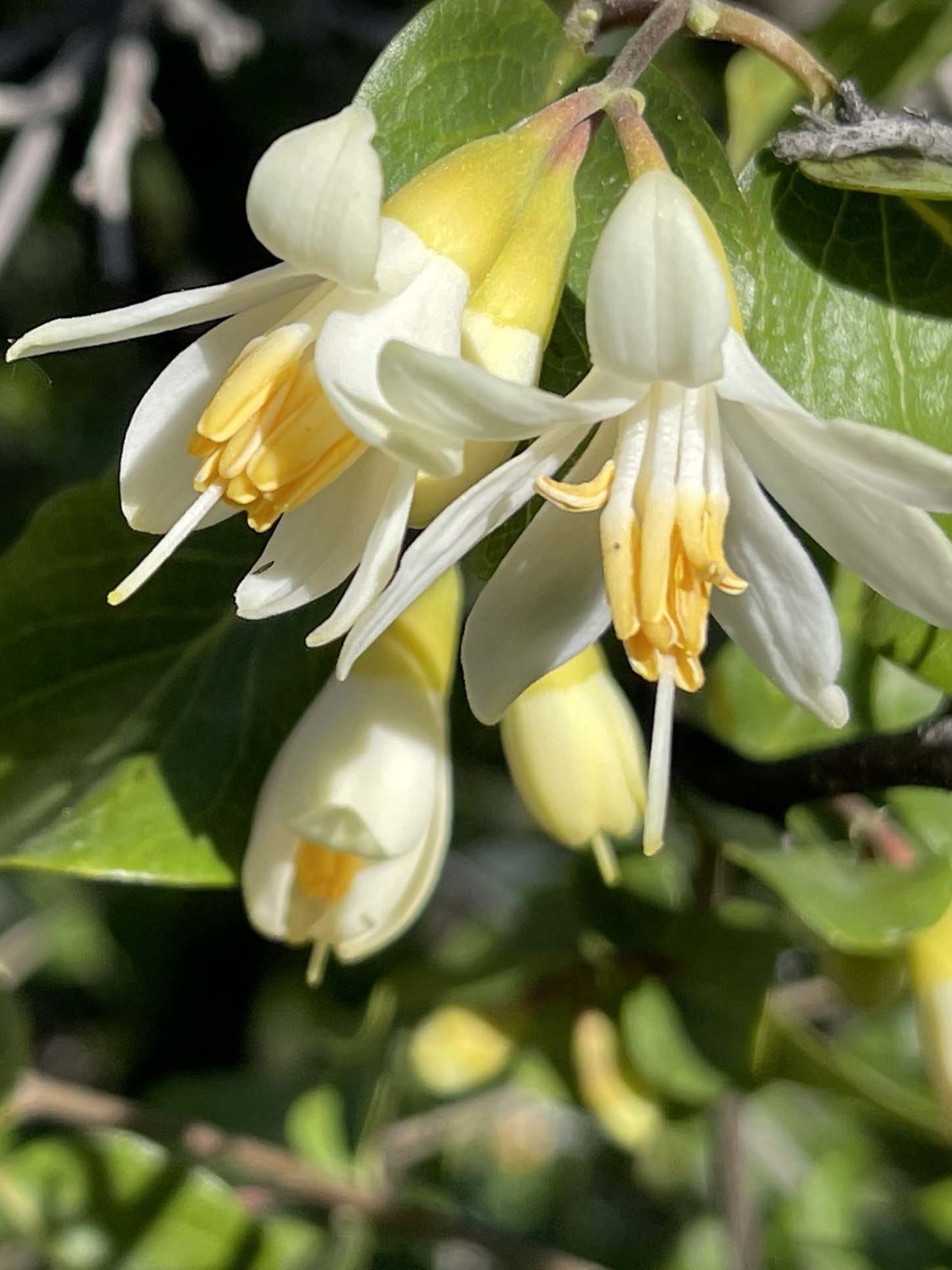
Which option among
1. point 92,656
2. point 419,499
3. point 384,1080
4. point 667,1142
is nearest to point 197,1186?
point 384,1080

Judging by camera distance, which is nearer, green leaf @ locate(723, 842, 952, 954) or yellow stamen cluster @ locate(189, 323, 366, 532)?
yellow stamen cluster @ locate(189, 323, 366, 532)

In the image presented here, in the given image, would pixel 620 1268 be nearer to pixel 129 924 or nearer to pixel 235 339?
pixel 129 924

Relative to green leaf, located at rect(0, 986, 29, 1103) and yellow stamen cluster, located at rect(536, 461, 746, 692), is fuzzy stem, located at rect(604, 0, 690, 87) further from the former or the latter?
green leaf, located at rect(0, 986, 29, 1103)

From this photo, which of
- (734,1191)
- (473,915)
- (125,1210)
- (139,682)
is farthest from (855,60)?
(473,915)

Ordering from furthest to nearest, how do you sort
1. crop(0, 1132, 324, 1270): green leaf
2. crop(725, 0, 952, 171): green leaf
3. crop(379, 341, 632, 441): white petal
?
1. crop(0, 1132, 324, 1270): green leaf
2. crop(725, 0, 952, 171): green leaf
3. crop(379, 341, 632, 441): white petal

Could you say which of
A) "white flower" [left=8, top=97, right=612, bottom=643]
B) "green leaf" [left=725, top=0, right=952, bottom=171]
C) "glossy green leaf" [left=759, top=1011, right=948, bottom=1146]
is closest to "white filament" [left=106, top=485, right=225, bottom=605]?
"white flower" [left=8, top=97, right=612, bottom=643]

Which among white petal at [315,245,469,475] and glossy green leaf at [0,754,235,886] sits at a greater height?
white petal at [315,245,469,475]
